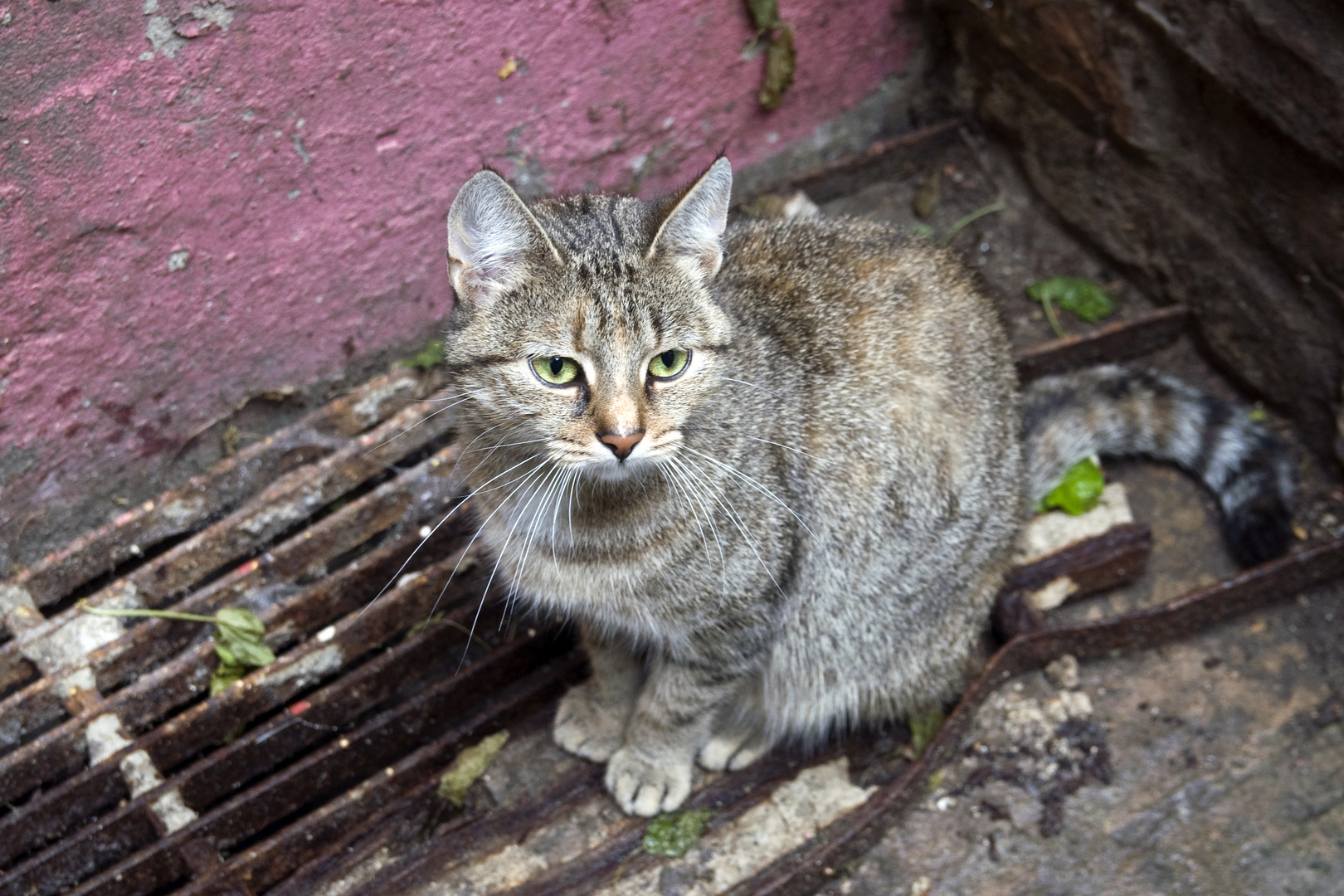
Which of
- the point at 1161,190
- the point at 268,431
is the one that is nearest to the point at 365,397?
the point at 268,431

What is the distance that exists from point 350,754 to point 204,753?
0.40 meters

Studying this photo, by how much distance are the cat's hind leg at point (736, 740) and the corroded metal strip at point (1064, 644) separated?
0.28m

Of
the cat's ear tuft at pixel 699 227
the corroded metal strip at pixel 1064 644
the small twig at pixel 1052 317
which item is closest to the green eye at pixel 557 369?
the cat's ear tuft at pixel 699 227

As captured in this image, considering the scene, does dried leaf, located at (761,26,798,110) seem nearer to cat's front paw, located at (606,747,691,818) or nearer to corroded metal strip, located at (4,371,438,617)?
corroded metal strip, located at (4,371,438,617)

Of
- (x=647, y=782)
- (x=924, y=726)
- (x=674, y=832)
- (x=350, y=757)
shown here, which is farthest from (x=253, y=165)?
(x=924, y=726)

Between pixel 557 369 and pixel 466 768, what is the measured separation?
120 centimetres

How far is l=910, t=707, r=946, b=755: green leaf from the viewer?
3.11 metres

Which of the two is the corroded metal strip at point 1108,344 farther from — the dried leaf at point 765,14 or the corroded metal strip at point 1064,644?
the dried leaf at point 765,14

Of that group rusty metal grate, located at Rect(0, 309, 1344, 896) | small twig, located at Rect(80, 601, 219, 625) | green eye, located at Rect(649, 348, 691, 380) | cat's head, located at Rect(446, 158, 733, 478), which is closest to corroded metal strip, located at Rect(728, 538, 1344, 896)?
rusty metal grate, located at Rect(0, 309, 1344, 896)

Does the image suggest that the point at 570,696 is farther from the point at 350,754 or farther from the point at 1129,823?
the point at 1129,823

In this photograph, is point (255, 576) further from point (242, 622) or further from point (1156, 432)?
point (1156, 432)

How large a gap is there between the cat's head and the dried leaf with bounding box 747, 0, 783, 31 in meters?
1.51

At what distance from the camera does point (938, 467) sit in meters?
2.81

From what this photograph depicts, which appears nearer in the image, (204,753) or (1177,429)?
(204,753)
